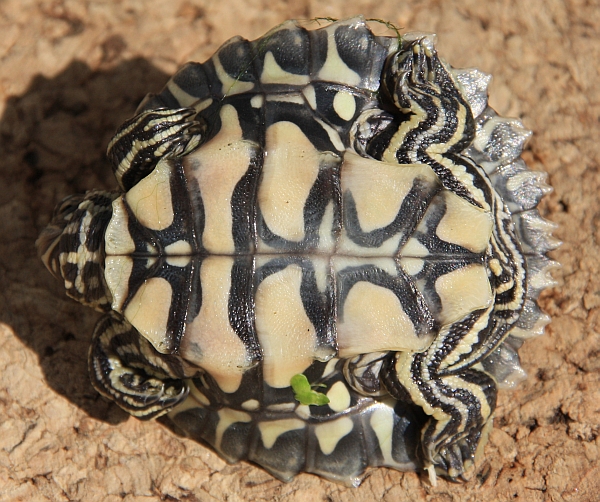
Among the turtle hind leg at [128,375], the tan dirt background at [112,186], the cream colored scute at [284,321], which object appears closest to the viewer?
the cream colored scute at [284,321]

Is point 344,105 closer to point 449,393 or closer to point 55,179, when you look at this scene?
point 449,393

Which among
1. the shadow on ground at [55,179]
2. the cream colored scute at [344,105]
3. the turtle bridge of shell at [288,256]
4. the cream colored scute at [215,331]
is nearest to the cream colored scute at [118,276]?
the turtle bridge of shell at [288,256]

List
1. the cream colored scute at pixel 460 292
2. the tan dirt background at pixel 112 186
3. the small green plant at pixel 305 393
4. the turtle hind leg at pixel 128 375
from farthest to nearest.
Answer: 1. the tan dirt background at pixel 112 186
2. the turtle hind leg at pixel 128 375
3. the small green plant at pixel 305 393
4. the cream colored scute at pixel 460 292

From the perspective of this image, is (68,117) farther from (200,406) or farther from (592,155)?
(592,155)

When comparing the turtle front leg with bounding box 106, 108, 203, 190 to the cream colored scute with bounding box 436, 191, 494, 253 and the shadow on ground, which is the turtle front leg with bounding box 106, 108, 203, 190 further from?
the cream colored scute with bounding box 436, 191, 494, 253

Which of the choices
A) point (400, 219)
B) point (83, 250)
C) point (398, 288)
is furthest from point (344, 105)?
point (83, 250)

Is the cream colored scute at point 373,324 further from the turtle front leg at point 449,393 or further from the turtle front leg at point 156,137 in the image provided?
the turtle front leg at point 156,137

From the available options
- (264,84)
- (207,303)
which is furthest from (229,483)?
(264,84)
